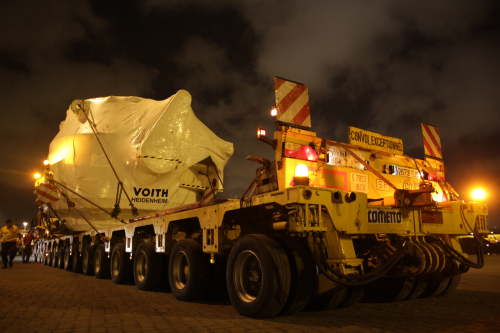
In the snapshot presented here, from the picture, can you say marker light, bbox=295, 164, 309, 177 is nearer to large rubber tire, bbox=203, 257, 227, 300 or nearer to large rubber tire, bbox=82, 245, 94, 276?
large rubber tire, bbox=203, 257, 227, 300

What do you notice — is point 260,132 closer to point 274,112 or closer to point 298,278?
point 274,112

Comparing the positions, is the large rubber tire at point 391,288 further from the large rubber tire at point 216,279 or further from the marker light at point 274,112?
the marker light at point 274,112

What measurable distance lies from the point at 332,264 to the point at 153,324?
6.20ft

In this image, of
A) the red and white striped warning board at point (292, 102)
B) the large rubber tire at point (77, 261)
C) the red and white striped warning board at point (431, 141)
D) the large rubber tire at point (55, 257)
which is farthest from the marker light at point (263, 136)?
the large rubber tire at point (55, 257)

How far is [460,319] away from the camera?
3904 mm

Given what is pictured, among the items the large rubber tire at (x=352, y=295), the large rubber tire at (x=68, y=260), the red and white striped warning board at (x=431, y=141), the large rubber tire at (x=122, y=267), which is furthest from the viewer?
the large rubber tire at (x=68, y=260)

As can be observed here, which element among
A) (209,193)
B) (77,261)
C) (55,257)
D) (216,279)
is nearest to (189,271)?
(216,279)

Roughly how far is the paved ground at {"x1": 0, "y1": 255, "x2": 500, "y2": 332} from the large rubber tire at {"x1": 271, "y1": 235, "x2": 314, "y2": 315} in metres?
0.15

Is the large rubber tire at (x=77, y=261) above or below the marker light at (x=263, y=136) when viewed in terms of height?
below

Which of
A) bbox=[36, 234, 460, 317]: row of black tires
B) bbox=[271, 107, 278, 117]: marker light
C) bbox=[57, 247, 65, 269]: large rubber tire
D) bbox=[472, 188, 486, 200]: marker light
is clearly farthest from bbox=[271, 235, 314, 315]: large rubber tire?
bbox=[57, 247, 65, 269]: large rubber tire

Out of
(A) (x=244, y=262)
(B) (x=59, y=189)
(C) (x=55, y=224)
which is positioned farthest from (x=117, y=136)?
(A) (x=244, y=262)

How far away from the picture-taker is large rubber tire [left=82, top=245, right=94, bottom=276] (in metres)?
10.3

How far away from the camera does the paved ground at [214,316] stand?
3490 mm

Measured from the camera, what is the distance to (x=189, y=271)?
5.23 metres
